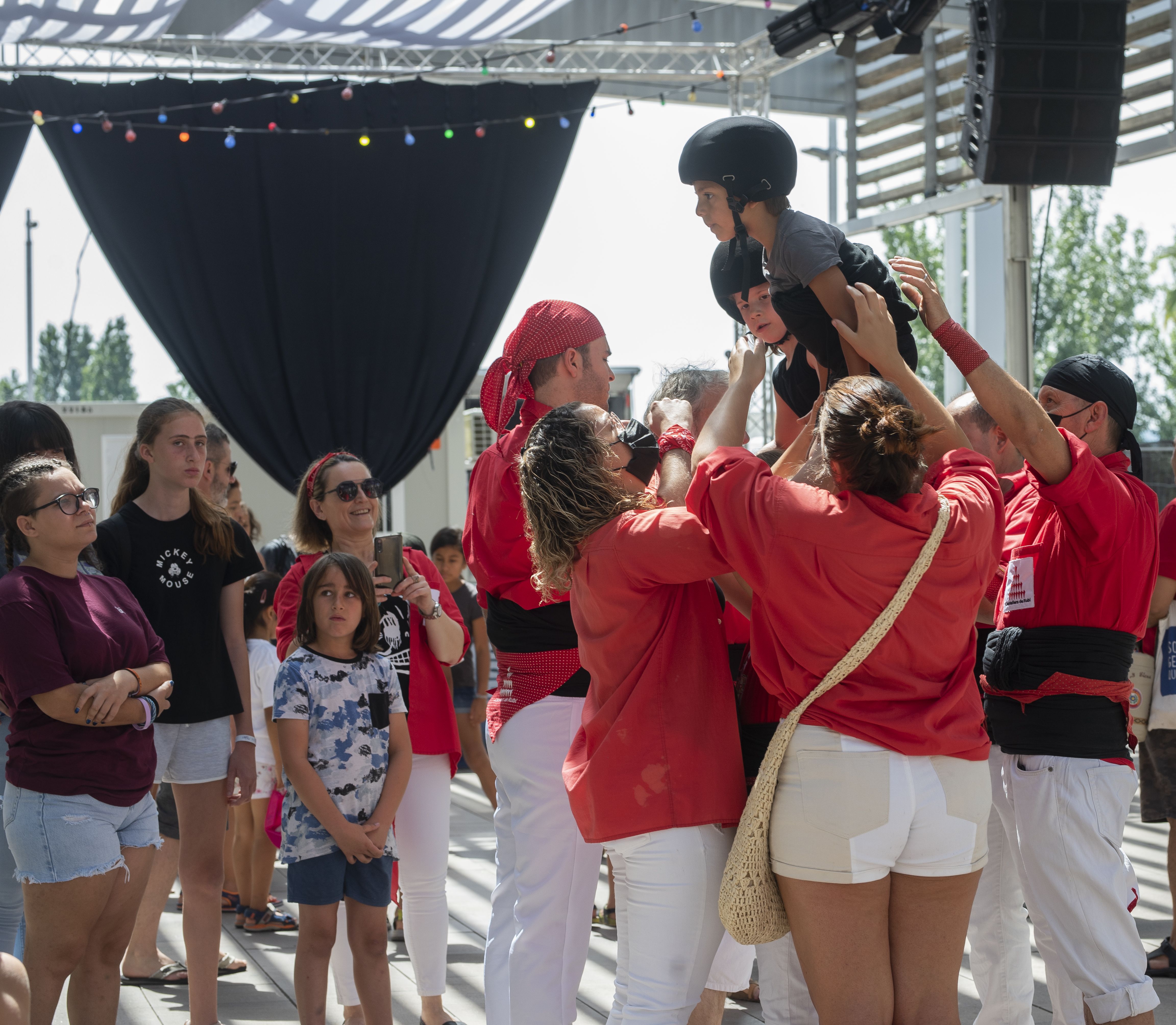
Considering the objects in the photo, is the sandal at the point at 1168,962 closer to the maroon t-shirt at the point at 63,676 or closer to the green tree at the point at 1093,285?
the maroon t-shirt at the point at 63,676

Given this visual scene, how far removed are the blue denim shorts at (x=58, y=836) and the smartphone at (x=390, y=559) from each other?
3.00 ft

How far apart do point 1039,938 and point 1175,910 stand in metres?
1.48

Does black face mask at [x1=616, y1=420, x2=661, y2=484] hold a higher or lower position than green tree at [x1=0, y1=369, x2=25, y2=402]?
lower

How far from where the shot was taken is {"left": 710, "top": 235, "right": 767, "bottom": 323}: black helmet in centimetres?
220

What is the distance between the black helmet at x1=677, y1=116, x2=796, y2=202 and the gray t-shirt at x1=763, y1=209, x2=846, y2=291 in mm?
61

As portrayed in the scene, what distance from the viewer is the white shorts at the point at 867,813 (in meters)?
1.78

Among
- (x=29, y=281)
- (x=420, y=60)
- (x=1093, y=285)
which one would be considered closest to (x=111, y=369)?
(x=29, y=281)

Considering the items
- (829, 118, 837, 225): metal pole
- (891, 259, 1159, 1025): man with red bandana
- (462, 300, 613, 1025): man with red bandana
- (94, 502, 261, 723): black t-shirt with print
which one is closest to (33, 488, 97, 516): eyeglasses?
(94, 502, 261, 723): black t-shirt with print

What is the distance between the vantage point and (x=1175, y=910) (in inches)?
141

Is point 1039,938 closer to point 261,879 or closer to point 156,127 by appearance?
point 261,879

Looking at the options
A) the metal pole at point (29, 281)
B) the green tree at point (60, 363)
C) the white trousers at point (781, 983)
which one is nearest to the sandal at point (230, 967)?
the white trousers at point (781, 983)

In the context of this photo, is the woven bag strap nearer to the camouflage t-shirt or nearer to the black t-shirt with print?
the camouflage t-shirt

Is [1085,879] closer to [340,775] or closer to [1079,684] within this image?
[1079,684]

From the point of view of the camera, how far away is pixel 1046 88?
5293 mm
